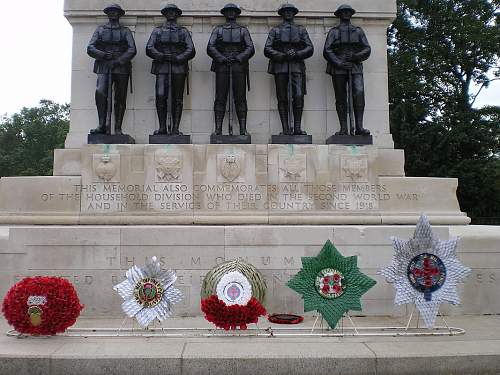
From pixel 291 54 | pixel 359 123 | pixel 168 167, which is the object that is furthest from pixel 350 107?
pixel 168 167

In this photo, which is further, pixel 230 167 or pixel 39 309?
pixel 230 167

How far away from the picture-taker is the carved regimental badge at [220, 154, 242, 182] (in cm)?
1067

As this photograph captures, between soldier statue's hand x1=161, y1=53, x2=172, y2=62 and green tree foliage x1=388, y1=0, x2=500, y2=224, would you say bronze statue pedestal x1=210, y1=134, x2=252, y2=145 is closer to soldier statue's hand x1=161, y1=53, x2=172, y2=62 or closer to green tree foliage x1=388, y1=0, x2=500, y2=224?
soldier statue's hand x1=161, y1=53, x2=172, y2=62

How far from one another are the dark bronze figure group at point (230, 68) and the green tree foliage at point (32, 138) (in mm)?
36801

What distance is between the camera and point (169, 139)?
439 inches

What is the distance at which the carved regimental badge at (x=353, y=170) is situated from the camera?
1084cm

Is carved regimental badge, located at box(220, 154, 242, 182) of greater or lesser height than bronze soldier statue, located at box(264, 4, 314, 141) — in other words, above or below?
below

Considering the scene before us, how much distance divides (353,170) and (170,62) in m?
4.54

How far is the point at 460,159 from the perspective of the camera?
29.2 m

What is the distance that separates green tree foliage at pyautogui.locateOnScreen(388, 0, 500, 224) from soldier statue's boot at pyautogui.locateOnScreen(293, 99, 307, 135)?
18121 millimetres

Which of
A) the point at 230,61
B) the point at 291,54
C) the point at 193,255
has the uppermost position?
the point at 291,54

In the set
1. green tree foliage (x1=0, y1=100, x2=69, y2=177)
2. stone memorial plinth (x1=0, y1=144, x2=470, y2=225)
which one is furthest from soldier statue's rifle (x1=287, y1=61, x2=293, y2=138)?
green tree foliage (x1=0, y1=100, x2=69, y2=177)

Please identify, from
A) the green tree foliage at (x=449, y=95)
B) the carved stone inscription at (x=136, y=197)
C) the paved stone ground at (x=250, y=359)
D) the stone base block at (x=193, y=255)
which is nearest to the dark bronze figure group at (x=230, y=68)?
the carved stone inscription at (x=136, y=197)

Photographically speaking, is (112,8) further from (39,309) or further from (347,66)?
(39,309)
